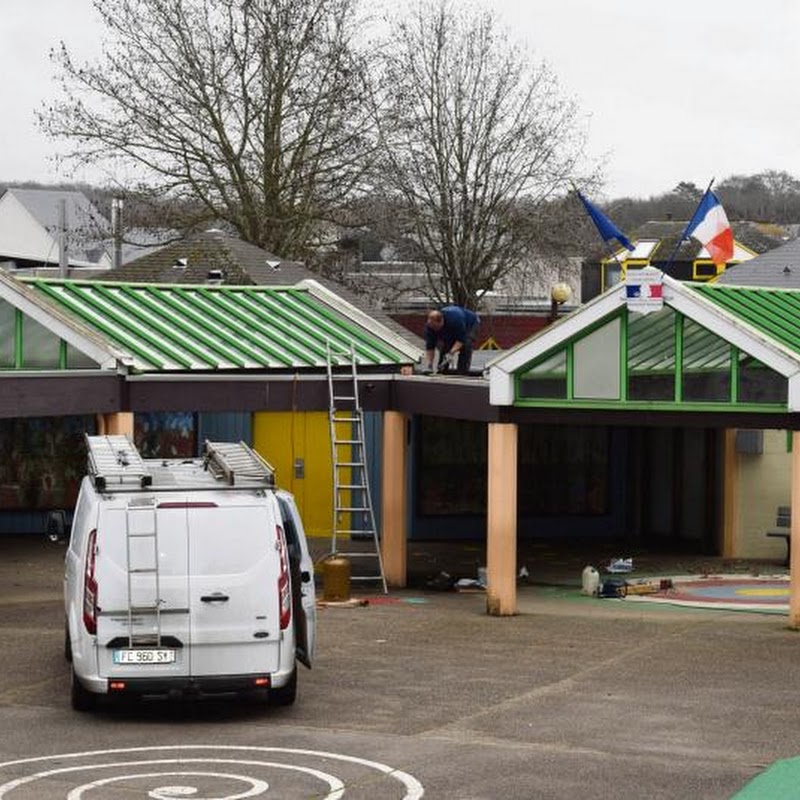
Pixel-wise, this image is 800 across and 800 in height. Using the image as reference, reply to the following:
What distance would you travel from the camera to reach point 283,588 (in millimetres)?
15539

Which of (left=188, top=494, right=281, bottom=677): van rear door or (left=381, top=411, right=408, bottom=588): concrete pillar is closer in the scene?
(left=188, top=494, right=281, bottom=677): van rear door

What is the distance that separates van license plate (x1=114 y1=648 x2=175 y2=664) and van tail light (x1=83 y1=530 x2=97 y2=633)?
0.30 metres

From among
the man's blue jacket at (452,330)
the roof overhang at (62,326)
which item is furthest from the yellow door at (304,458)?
the roof overhang at (62,326)

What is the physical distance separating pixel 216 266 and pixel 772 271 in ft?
45.5

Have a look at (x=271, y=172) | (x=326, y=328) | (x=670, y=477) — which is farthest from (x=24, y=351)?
(x=271, y=172)

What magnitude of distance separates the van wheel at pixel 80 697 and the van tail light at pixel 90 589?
635mm

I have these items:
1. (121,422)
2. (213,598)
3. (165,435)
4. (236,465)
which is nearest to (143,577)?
(213,598)

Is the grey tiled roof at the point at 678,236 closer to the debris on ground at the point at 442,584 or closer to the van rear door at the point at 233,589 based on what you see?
the debris on ground at the point at 442,584

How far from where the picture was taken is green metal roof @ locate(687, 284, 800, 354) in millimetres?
21906

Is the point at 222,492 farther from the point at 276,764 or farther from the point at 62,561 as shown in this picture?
the point at 62,561

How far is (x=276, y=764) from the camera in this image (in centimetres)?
1362

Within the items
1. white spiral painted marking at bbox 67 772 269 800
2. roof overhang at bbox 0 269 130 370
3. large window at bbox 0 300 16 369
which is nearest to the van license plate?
white spiral painted marking at bbox 67 772 269 800

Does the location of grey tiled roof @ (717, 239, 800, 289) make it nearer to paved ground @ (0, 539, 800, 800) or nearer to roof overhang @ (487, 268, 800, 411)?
roof overhang @ (487, 268, 800, 411)

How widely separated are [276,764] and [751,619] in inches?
424
